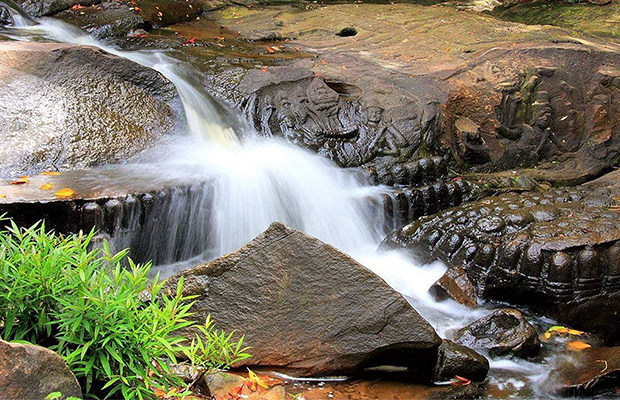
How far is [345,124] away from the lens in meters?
6.60

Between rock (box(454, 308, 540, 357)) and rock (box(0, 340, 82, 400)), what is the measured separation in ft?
9.66

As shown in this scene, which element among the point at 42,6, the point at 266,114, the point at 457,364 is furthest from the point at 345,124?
the point at 42,6

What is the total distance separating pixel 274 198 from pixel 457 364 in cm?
260

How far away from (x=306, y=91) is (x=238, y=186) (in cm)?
177

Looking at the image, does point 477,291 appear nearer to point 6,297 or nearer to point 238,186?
point 238,186

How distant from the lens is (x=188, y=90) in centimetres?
689

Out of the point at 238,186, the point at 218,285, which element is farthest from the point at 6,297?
the point at 238,186

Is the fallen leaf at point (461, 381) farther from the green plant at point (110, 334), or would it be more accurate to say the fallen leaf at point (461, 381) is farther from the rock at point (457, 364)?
the green plant at point (110, 334)

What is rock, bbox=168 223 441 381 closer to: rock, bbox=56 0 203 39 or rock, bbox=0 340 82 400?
rock, bbox=0 340 82 400

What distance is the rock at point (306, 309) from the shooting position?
3662 mm

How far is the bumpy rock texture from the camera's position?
16.0ft

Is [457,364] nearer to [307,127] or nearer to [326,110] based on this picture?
[307,127]

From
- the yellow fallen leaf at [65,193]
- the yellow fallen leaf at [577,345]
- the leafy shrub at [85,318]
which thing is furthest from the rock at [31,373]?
the yellow fallen leaf at [577,345]

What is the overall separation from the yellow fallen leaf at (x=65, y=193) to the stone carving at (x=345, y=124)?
2.43 meters
